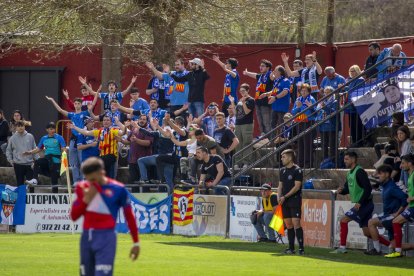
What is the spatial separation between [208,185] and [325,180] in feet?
10.2

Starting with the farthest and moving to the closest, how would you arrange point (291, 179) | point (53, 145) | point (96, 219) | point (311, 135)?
point (53, 145) → point (311, 135) → point (291, 179) → point (96, 219)

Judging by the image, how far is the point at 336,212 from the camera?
21703 millimetres

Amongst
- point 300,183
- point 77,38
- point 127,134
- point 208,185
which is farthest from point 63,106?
point 300,183

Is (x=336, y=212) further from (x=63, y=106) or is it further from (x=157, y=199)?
(x=63, y=106)

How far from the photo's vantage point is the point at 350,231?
21.5 meters

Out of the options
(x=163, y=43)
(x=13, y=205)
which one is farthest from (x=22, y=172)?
(x=163, y=43)

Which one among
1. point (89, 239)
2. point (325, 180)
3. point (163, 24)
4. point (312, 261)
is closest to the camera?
point (89, 239)

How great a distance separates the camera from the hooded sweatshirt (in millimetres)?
29484

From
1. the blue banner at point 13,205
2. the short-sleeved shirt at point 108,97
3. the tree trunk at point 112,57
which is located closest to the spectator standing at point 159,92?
the short-sleeved shirt at point 108,97

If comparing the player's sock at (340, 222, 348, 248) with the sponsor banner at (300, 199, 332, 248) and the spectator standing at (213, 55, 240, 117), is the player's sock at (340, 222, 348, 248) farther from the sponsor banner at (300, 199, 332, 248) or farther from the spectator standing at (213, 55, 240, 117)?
the spectator standing at (213, 55, 240, 117)

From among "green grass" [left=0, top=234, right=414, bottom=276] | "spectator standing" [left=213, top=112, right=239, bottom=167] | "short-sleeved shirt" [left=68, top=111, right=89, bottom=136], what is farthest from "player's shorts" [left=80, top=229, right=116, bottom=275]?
"short-sleeved shirt" [left=68, top=111, right=89, bottom=136]

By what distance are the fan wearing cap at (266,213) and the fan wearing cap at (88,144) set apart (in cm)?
635

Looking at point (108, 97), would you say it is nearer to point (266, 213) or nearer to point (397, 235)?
point (266, 213)

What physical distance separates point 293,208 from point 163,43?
12.9m
